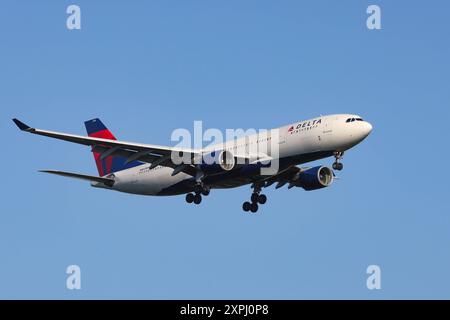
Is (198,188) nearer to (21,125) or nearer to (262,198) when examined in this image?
(262,198)

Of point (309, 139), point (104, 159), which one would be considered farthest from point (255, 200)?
point (104, 159)

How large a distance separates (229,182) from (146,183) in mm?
6710

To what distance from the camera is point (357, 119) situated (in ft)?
185

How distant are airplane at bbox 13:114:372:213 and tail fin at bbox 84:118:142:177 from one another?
3.14ft

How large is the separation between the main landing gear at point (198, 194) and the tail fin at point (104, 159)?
5251mm

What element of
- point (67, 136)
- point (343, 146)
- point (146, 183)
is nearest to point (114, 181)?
point (146, 183)

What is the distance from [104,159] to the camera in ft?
226

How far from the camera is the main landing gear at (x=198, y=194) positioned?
59562mm

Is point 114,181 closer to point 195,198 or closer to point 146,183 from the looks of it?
point 146,183

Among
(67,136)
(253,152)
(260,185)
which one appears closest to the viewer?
(67,136)

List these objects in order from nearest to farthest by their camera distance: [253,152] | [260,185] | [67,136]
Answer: [67,136] < [253,152] < [260,185]

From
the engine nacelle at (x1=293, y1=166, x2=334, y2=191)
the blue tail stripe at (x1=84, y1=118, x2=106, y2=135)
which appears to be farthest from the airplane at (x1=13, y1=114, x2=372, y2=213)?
the blue tail stripe at (x1=84, y1=118, x2=106, y2=135)

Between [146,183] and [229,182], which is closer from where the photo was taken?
[229,182]

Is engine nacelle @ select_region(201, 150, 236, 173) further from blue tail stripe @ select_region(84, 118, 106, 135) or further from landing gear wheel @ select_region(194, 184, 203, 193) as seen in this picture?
blue tail stripe @ select_region(84, 118, 106, 135)
